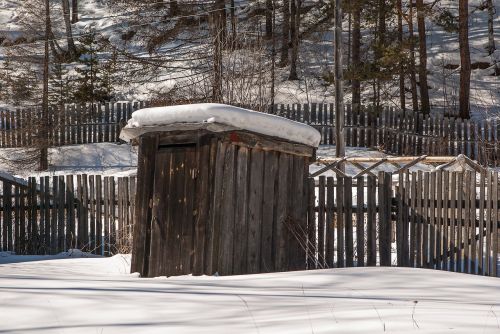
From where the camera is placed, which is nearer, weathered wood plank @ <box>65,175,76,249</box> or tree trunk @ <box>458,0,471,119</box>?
weathered wood plank @ <box>65,175,76,249</box>

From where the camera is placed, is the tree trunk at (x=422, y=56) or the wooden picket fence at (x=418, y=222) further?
the tree trunk at (x=422, y=56)

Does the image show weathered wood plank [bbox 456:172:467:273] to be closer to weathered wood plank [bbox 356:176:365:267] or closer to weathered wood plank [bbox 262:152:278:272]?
weathered wood plank [bbox 356:176:365:267]

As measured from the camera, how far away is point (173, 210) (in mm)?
8445

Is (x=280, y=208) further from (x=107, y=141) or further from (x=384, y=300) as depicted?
(x=107, y=141)

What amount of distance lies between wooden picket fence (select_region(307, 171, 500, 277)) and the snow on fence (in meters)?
11.6

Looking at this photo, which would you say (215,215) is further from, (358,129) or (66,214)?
(358,129)

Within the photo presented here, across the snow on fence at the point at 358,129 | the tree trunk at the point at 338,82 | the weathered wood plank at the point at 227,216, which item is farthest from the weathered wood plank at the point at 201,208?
the snow on fence at the point at 358,129

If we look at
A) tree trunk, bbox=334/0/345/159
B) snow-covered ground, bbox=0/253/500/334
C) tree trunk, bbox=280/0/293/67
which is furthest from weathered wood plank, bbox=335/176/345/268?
tree trunk, bbox=280/0/293/67

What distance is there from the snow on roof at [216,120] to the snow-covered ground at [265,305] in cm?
269

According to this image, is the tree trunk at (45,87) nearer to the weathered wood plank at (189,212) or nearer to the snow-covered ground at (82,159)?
the snow-covered ground at (82,159)

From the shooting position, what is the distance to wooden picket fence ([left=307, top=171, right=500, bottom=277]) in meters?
9.66

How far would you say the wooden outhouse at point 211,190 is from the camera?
26.7 feet

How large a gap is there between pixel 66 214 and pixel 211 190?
19.1 feet

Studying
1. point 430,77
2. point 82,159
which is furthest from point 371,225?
point 430,77
